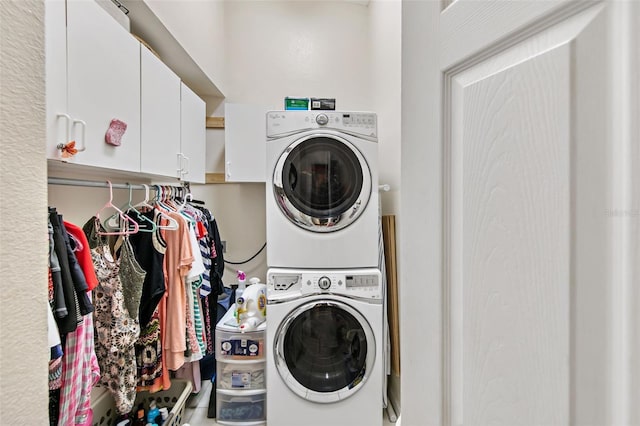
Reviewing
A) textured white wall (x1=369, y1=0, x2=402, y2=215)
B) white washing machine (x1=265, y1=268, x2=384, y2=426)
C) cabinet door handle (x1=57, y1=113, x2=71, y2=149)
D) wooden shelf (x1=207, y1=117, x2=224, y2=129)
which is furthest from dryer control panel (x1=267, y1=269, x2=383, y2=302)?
wooden shelf (x1=207, y1=117, x2=224, y2=129)

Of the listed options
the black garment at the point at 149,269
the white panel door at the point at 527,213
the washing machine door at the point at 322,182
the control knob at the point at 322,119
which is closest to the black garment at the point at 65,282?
the black garment at the point at 149,269

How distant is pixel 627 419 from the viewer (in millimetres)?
293

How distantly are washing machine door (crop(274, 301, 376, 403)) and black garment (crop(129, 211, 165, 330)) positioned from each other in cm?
70

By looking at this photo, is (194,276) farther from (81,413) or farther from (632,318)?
(632,318)

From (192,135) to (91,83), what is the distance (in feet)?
3.43

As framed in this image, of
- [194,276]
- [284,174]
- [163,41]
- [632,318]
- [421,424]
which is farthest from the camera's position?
[284,174]

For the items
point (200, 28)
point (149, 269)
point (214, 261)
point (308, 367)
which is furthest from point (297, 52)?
point (308, 367)

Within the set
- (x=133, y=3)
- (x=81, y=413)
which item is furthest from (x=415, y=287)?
(x=133, y=3)

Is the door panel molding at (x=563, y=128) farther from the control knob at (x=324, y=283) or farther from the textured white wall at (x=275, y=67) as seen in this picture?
the textured white wall at (x=275, y=67)

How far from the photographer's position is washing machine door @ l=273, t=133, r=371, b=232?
203 centimetres

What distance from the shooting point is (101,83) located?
47.9 inches

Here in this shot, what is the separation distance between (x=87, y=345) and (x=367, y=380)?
143 centimetres

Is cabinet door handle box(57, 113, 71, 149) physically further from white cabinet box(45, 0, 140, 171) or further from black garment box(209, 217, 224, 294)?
black garment box(209, 217, 224, 294)

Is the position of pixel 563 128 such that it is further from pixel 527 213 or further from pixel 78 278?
pixel 78 278
